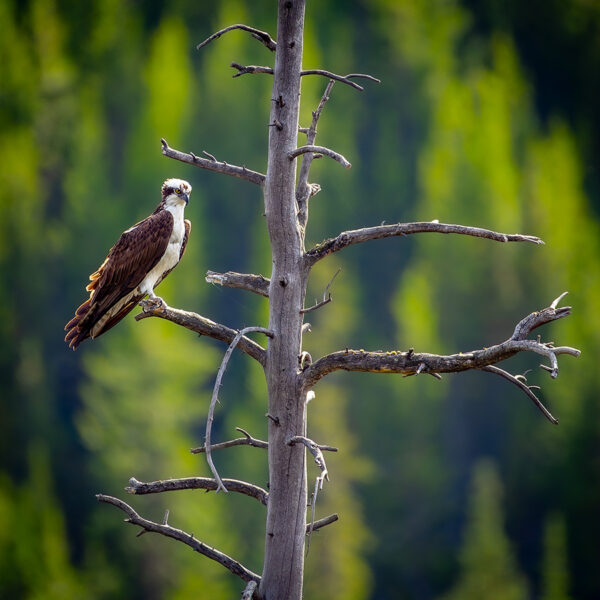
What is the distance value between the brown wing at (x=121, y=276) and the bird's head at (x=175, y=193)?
11.1 inches

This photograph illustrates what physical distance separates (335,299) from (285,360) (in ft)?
87.5

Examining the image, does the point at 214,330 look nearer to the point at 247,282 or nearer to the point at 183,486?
the point at 247,282

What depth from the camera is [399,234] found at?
19.4 ft

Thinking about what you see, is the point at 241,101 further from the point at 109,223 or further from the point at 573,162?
the point at 573,162

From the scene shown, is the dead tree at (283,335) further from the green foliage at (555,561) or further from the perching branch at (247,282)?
the green foliage at (555,561)

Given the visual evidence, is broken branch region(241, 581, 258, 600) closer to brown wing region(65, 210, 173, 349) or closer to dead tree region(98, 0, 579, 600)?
dead tree region(98, 0, 579, 600)

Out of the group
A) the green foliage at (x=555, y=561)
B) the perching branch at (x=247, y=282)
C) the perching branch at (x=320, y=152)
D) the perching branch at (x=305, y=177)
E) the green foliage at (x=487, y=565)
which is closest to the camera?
the perching branch at (x=320, y=152)

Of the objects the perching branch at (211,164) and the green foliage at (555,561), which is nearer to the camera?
the perching branch at (211,164)

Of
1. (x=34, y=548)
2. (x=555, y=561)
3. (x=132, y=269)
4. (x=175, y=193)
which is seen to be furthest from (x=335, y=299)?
(x=132, y=269)

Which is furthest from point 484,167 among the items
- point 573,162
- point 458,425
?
point 458,425

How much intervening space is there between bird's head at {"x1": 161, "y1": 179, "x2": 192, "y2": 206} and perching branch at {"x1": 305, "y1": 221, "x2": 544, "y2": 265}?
10.3 ft

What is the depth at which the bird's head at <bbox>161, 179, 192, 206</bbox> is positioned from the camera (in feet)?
29.2

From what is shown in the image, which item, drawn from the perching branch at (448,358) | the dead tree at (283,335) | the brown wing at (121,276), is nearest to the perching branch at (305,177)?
the dead tree at (283,335)

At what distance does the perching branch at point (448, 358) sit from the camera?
5207mm
